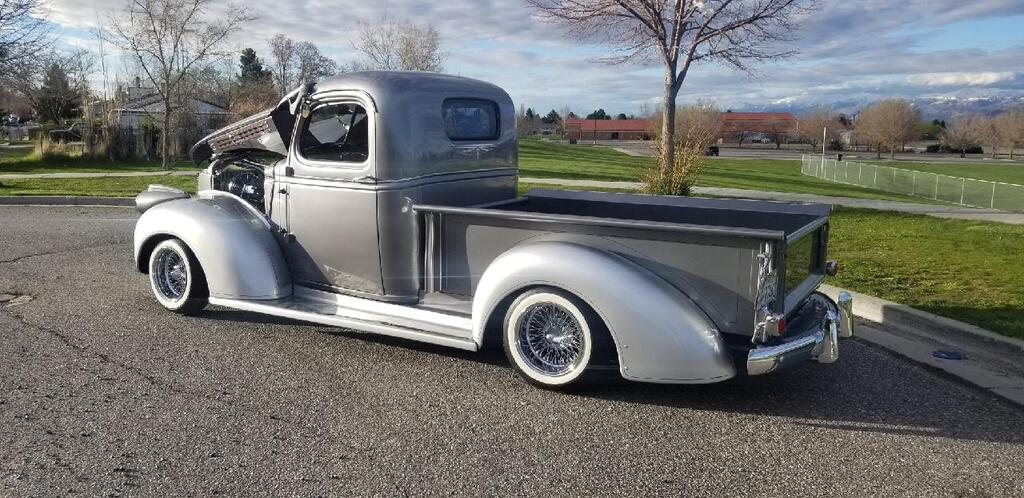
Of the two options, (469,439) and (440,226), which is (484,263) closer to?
(440,226)

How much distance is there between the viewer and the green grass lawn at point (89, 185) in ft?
53.1

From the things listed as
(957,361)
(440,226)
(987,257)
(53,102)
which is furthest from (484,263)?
(53,102)

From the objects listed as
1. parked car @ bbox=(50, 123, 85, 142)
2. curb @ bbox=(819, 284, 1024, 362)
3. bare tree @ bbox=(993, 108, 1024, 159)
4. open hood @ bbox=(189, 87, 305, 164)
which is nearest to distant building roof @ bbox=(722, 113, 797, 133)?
bare tree @ bbox=(993, 108, 1024, 159)

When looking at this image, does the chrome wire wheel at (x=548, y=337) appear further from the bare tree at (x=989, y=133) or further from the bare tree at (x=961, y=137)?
the bare tree at (x=989, y=133)

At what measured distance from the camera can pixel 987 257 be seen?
9.21m

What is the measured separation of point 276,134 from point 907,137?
83.1 meters

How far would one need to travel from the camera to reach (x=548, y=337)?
15.9 feet

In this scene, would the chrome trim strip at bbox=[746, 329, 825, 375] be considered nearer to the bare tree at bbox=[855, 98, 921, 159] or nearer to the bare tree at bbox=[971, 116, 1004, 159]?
the bare tree at bbox=[855, 98, 921, 159]

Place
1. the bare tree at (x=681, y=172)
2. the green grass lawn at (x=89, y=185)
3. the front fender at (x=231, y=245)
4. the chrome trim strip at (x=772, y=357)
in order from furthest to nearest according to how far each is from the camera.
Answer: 1. the green grass lawn at (x=89, y=185)
2. the bare tree at (x=681, y=172)
3. the front fender at (x=231, y=245)
4. the chrome trim strip at (x=772, y=357)

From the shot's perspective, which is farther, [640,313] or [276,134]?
[276,134]

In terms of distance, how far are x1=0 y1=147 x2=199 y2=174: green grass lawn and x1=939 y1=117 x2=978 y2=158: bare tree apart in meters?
77.9

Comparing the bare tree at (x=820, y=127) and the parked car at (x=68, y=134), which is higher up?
the bare tree at (x=820, y=127)

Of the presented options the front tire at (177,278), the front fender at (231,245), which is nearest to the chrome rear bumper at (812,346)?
the front fender at (231,245)

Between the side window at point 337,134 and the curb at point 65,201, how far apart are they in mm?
10490
